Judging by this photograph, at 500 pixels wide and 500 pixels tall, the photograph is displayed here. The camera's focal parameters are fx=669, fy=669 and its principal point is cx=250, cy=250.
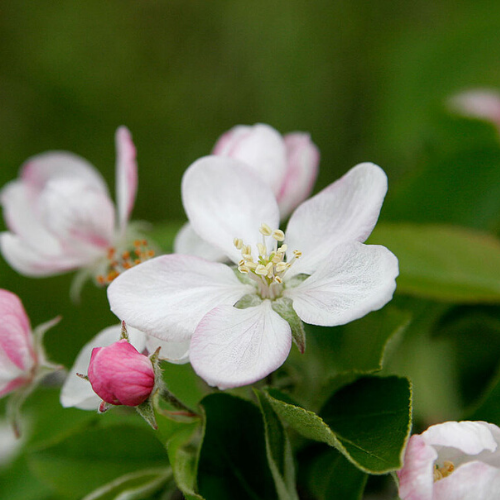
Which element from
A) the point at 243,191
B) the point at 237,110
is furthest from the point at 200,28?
the point at 243,191

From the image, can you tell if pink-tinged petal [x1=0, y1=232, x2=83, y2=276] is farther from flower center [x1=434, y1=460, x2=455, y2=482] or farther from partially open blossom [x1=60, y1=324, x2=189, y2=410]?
flower center [x1=434, y1=460, x2=455, y2=482]

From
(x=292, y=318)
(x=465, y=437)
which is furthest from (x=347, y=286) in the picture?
(x=465, y=437)

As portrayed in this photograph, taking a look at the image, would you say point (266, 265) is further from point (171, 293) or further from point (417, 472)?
point (417, 472)

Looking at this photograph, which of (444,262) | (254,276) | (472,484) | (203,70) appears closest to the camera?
(472,484)

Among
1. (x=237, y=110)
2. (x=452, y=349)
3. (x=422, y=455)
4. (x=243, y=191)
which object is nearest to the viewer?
(x=422, y=455)

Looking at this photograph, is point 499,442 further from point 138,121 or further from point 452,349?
point 138,121

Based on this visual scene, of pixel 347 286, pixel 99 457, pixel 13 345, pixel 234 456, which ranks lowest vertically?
pixel 99 457
